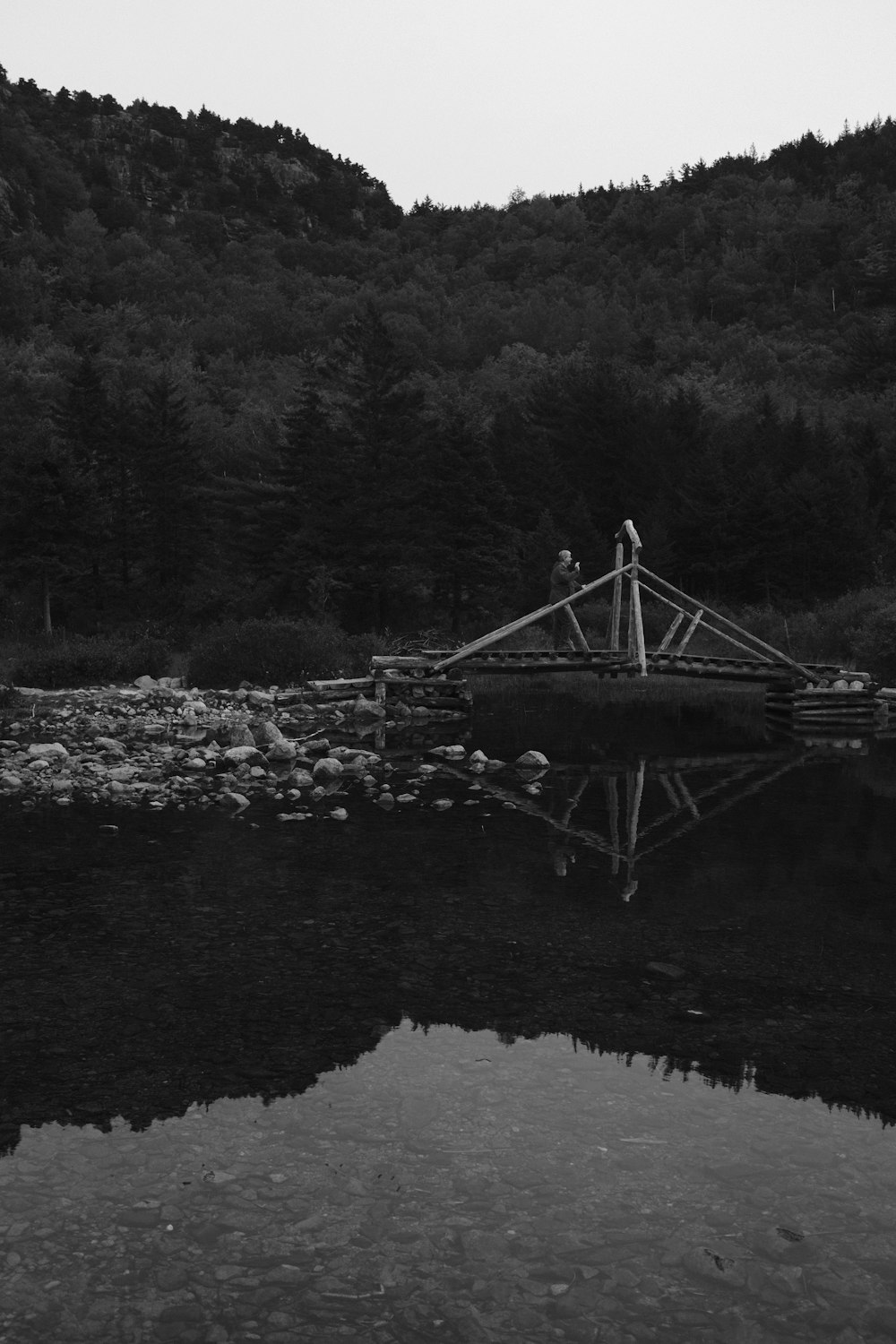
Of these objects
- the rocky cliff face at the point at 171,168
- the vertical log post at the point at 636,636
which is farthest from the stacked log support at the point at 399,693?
the rocky cliff face at the point at 171,168

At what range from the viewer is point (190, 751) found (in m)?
20.6

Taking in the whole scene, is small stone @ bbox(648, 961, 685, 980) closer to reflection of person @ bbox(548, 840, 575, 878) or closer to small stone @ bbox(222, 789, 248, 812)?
reflection of person @ bbox(548, 840, 575, 878)

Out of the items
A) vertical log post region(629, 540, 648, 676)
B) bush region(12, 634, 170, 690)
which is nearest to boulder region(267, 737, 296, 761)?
vertical log post region(629, 540, 648, 676)

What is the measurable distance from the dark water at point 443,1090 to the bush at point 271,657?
16799mm

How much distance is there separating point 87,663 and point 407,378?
48442mm

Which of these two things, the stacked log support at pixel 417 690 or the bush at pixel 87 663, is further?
the bush at pixel 87 663

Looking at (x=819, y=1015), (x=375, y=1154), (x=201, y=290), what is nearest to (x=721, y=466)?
(x=819, y=1015)

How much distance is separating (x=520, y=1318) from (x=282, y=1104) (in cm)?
250

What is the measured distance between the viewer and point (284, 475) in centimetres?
4553

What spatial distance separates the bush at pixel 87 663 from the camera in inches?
1211

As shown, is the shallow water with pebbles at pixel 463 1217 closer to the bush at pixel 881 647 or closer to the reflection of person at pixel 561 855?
the reflection of person at pixel 561 855

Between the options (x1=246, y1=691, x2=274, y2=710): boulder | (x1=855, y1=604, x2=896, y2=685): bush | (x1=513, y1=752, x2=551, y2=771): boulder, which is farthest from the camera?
(x1=855, y1=604, x2=896, y2=685): bush

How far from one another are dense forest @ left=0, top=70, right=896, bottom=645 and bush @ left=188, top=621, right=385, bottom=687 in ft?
Result: 26.7

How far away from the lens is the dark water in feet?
Answer: 17.5
